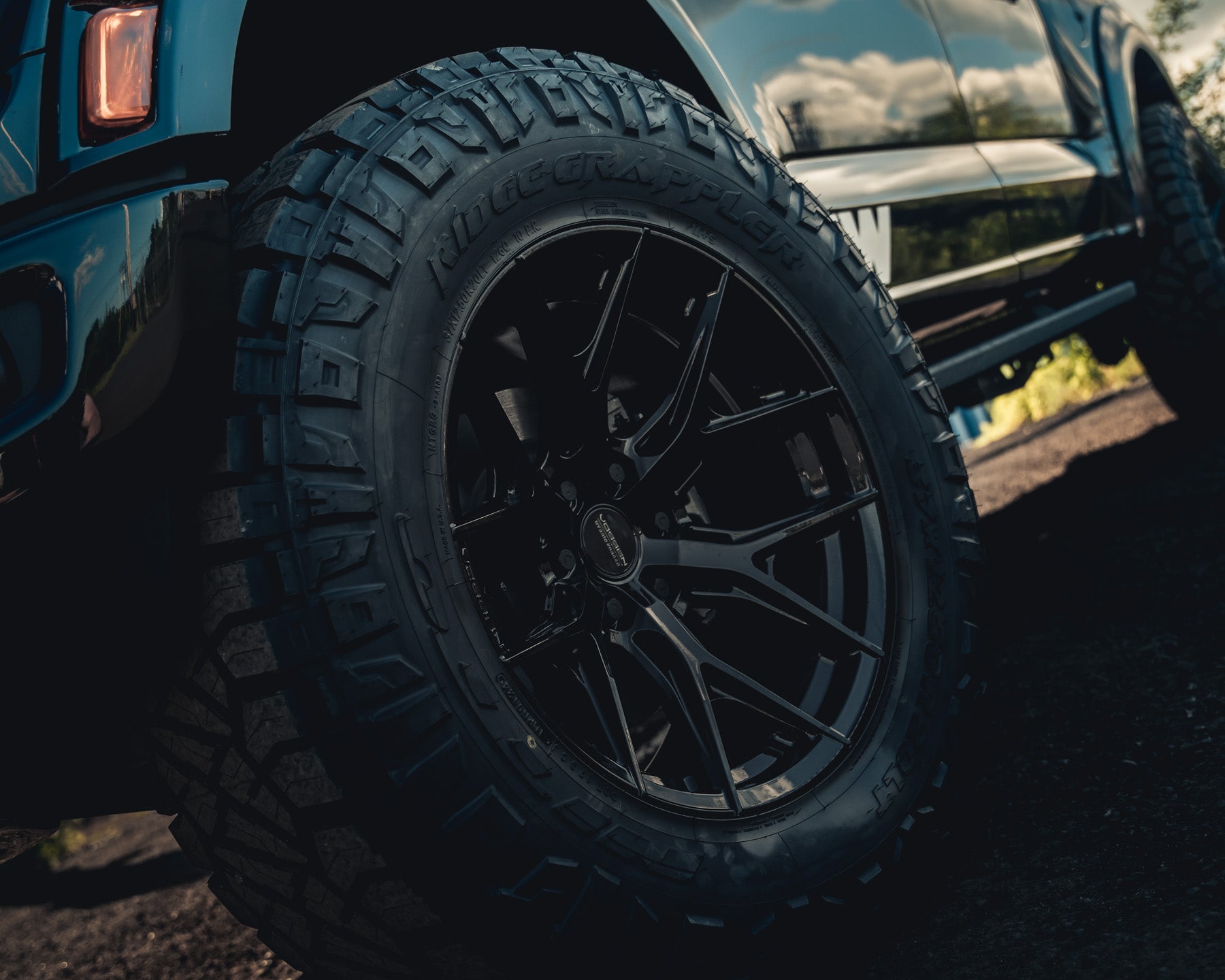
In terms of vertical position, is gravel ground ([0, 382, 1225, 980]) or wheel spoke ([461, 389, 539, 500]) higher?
wheel spoke ([461, 389, 539, 500])

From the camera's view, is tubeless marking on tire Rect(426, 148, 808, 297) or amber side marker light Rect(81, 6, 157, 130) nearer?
amber side marker light Rect(81, 6, 157, 130)

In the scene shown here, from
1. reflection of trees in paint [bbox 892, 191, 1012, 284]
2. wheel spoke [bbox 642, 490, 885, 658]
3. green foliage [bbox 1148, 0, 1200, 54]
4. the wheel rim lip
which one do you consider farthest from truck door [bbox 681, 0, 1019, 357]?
green foliage [bbox 1148, 0, 1200, 54]

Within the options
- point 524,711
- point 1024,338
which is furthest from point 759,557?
point 1024,338

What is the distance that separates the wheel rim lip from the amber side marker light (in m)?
0.41

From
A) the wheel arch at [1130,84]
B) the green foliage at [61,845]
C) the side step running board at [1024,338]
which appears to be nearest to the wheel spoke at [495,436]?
the side step running board at [1024,338]

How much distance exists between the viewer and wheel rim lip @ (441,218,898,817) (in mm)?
1157

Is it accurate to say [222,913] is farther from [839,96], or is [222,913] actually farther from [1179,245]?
[1179,245]

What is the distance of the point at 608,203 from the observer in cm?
142

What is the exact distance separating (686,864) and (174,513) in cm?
67

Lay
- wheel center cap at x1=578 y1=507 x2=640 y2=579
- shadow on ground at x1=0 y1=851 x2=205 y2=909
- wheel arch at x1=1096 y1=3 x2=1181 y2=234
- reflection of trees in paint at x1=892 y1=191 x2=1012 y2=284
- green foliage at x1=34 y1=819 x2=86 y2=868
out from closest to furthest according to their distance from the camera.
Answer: wheel center cap at x1=578 y1=507 x2=640 y2=579 < reflection of trees in paint at x1=892 y1=191 x2=1012 y2=284 < shadow on ground at x1=0 y1=851 x2=205 y2=909 < green foliage at x1=34 y1=819 x2=86 y2=868 < wheel arch at x1=1096 y1=3 x2=1181 y2=234

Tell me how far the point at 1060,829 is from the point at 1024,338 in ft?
5.53

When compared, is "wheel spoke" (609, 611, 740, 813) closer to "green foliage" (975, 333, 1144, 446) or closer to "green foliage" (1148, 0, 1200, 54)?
"green foliage" (975, 333, 1144, 446)

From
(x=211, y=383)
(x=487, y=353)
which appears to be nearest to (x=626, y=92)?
(x=487, y=353)

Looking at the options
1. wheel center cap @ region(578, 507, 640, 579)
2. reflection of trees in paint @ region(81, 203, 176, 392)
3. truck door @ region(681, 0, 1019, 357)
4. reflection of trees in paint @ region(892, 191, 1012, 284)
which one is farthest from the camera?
reflection of trees in paint @ region(892, 191, 1012, 284)
